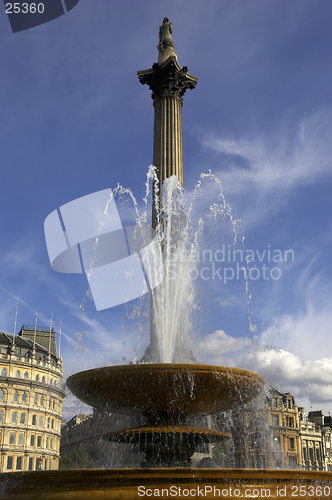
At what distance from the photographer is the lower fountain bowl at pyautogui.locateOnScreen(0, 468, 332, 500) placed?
6.42 m

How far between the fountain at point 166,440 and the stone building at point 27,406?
4125cm

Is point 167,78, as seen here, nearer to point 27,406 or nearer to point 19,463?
point 27,406

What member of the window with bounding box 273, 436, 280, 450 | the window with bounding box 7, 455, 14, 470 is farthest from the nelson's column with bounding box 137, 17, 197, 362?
the window with bounding box 273, 436, 280, 450

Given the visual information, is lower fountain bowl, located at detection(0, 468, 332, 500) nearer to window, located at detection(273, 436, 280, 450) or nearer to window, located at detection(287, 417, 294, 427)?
window, located at detection(273, 436, 280, 450)

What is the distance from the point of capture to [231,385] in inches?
360

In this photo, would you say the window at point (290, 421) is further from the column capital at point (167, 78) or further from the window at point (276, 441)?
the column capital at point (167, 78)

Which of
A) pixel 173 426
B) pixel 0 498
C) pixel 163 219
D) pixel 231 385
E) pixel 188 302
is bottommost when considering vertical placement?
pixel 0 498

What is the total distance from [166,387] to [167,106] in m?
17.4

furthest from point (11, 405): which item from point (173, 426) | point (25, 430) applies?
point (173, 426)

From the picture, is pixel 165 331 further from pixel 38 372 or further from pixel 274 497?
pixel 38 372

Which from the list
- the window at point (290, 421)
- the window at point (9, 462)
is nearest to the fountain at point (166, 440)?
the window at point (9, 462)

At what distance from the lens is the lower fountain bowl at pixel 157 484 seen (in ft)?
21.1

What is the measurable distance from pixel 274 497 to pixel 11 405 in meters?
49.9

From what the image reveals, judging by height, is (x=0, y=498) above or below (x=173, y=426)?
below
